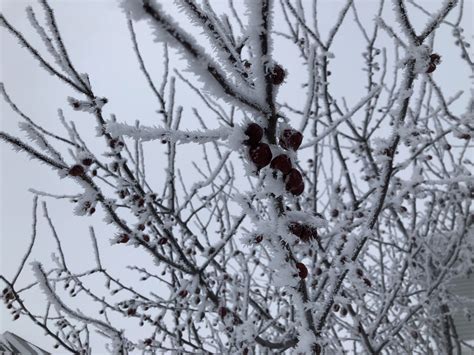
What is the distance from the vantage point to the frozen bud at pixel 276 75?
1071mm

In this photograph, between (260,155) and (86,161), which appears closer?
(260,155)

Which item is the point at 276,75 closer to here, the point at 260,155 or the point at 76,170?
the point at 260,155

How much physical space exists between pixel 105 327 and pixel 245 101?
2649mm

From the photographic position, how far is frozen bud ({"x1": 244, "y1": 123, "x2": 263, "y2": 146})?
1.11 metres

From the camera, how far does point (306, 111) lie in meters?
A: 1.68

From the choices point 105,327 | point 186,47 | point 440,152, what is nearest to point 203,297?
point 105,327

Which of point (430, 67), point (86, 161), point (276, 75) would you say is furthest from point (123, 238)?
point (430, 67)

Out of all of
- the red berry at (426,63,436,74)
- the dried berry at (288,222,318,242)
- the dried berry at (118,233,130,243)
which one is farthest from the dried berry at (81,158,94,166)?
the red berry at (426,63,436,74)

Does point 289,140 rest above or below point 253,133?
above

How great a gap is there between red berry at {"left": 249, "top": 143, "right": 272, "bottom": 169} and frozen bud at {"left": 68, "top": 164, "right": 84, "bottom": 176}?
1141 millimetres

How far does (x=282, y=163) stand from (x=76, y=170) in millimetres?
1177

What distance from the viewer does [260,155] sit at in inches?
43.8

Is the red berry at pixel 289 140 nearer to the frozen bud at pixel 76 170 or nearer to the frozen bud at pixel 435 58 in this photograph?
the frozen bud at pixel 435 58

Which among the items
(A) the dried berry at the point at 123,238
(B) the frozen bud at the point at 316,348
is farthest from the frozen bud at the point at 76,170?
(B) the frozen bud at the point at 316,348
